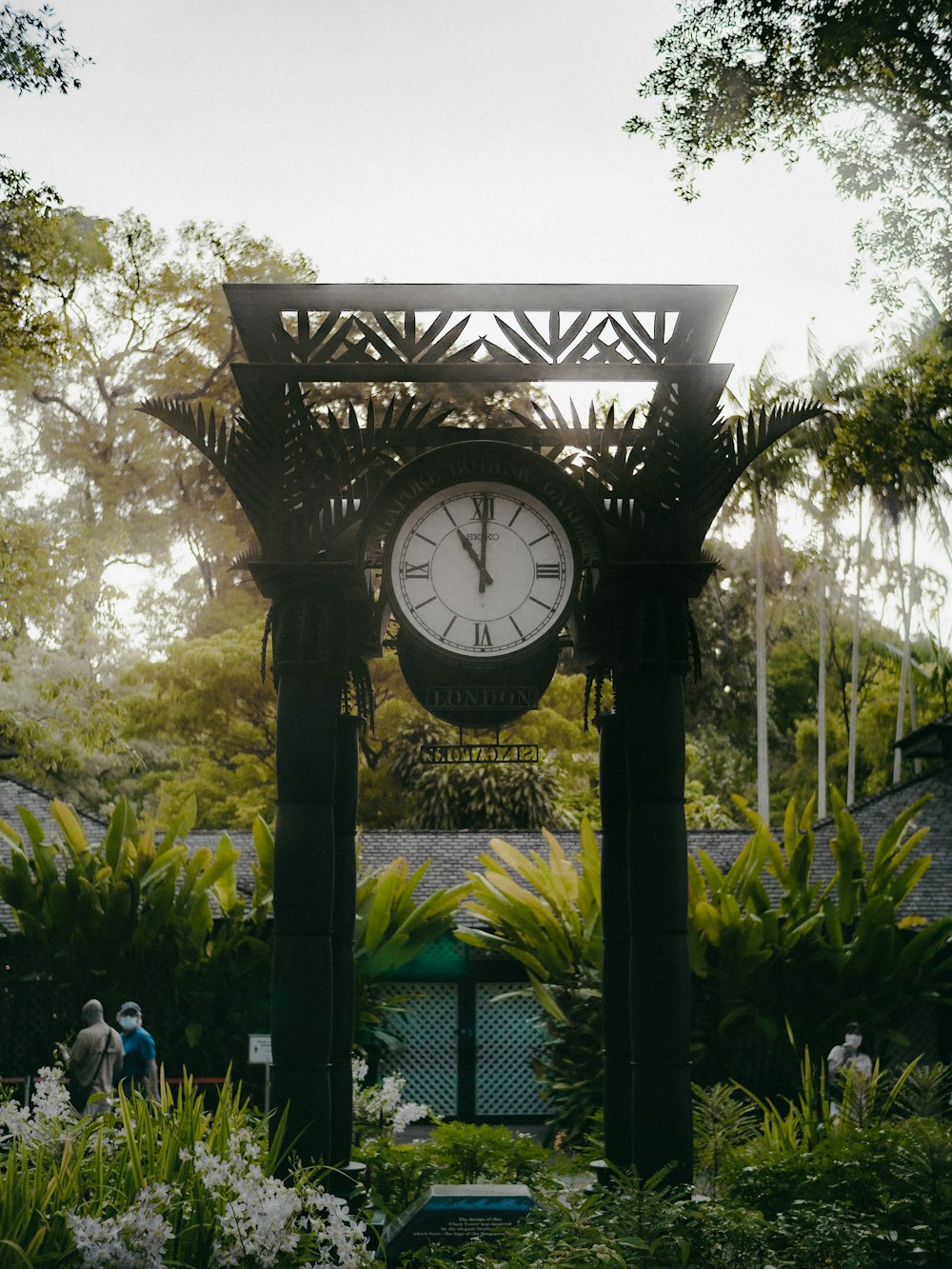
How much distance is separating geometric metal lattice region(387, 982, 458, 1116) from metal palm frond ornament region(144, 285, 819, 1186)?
1139cm

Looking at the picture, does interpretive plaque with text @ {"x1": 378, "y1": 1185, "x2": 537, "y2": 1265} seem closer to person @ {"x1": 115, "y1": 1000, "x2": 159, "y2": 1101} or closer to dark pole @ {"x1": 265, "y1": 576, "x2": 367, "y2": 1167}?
dark pole @ {"x1": 265, "y1": 576, "x2": 367, "y2": 1167}

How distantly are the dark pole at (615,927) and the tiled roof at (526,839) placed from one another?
11.1 meters

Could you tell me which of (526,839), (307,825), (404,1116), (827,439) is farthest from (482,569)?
(827,439)

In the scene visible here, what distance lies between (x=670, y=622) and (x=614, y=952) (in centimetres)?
198

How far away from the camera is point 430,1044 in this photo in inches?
696

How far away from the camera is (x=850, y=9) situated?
17.4m

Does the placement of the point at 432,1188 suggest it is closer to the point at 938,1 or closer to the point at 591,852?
the point at 591,852

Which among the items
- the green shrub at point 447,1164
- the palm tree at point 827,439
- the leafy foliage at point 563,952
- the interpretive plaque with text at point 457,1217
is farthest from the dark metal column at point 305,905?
the palm tree at point 827,439

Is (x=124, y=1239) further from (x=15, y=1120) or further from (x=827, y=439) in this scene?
(x=827, y=439)

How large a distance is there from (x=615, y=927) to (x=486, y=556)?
2.33 metres

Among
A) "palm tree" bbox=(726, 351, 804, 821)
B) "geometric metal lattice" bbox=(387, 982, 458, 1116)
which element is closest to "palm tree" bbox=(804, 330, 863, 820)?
Result: "palm tree" bbox=(726, 351, 804, 821)

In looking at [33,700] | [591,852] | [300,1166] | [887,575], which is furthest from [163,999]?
[887,575]

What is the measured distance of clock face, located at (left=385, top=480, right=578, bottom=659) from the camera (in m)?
6.04

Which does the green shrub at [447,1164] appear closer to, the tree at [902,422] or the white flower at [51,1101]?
the white flower at [51,1101]
